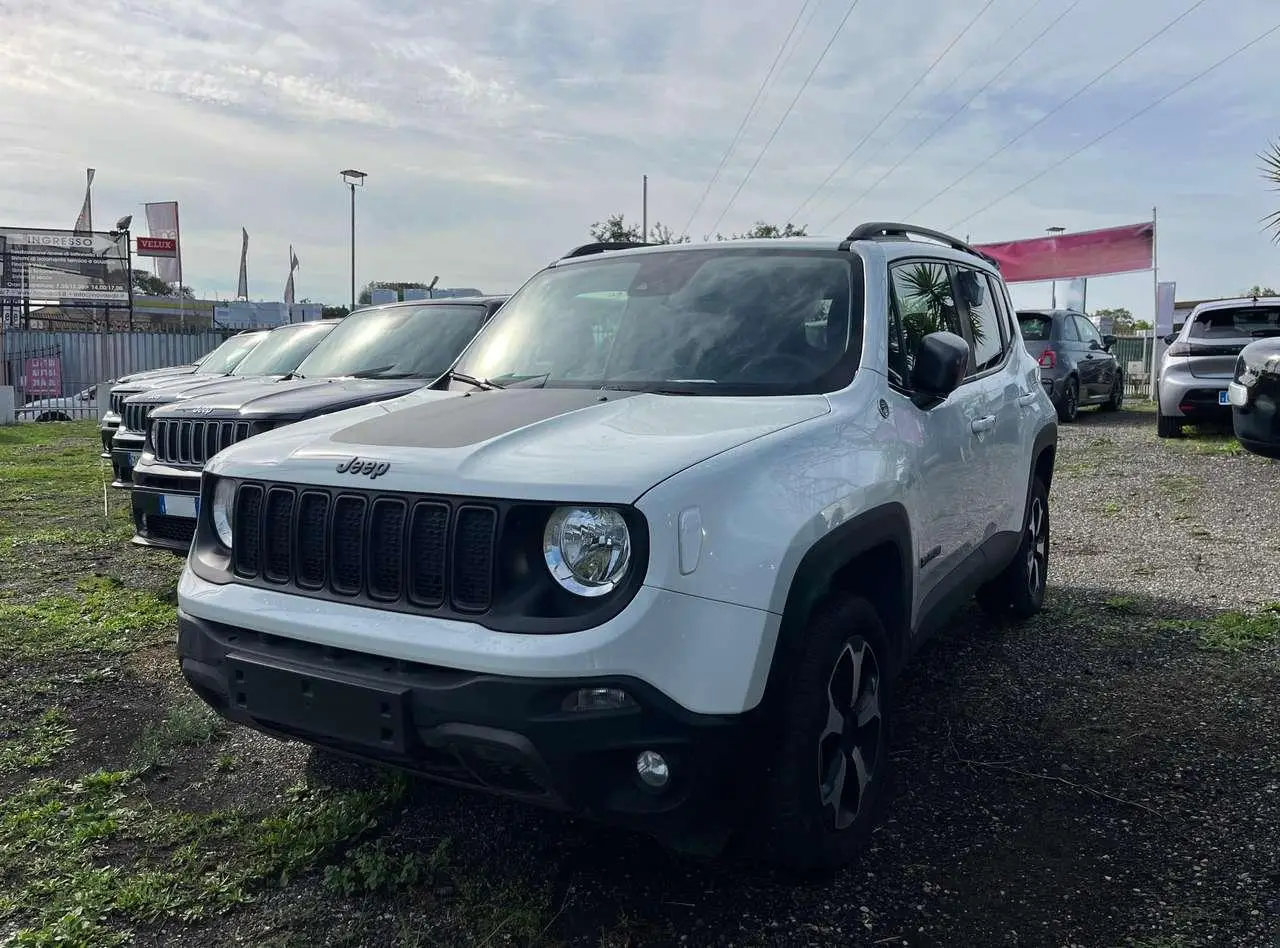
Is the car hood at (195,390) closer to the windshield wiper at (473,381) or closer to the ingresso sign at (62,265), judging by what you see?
the windshield wiper at (473,381)

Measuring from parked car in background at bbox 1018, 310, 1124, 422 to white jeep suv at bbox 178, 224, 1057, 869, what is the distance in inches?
455

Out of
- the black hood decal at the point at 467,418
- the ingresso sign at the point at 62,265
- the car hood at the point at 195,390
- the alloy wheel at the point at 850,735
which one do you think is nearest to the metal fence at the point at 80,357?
the ingresso sign at the point at 62,265

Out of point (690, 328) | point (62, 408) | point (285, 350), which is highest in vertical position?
point (285, 350)

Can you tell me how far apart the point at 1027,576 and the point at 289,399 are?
4.15 meters

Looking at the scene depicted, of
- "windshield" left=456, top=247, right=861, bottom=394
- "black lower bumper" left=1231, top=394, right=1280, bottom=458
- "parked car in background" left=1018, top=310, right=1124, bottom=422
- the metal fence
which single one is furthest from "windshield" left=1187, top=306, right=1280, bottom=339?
the metal fence

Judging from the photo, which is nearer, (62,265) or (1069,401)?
(1069,401)

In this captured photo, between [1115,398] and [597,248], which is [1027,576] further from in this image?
[1115,398]

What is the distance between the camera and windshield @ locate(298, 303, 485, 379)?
22.3 feet

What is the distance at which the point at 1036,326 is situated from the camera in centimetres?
1530

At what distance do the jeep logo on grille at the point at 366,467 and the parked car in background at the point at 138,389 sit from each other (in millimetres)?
5271

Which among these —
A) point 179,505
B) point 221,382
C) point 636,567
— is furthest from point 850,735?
point 221,382

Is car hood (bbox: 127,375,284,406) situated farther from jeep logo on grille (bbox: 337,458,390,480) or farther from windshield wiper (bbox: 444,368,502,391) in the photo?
jeep logo on grille (bbox: 337,458,390,480)

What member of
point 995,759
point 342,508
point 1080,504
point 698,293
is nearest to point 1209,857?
point 995,759

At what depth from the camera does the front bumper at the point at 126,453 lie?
292 inches
